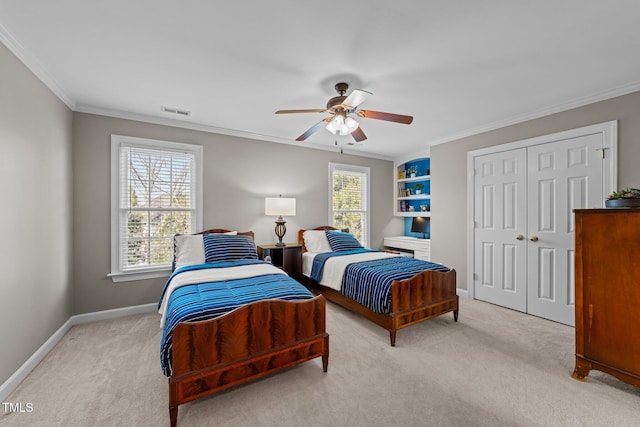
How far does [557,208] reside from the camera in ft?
10.3

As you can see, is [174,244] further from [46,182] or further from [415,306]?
[415,306]

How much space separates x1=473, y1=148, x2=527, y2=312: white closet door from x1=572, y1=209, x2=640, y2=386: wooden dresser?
1399 millimetres

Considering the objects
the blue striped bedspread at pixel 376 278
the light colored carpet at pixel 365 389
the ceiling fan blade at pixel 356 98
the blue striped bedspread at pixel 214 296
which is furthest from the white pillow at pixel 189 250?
the ceiling fan blade at pixel 356 98

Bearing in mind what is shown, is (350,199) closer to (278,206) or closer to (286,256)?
(278,206)

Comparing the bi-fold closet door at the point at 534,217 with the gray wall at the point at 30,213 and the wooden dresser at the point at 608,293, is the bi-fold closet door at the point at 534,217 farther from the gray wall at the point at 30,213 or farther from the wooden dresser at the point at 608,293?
the gray wall at the point at 30,213

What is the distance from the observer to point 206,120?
3.58m

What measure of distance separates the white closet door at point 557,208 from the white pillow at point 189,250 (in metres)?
4.08

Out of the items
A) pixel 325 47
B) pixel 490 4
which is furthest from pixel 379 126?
pixel 490 4

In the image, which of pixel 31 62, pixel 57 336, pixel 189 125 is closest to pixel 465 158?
pixel 189 125

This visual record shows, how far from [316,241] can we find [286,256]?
545 millimetres

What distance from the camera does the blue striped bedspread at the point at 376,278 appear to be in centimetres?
272

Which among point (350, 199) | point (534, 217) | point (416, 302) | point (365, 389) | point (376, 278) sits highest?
point (350, 199)

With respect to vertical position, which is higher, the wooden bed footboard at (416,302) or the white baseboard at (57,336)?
the wooden bed footboard at (416,302)

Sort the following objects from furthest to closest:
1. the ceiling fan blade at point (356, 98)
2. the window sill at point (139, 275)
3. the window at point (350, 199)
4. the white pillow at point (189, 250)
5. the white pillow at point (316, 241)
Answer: the window at point (350, 199), the white pillow at point (316, 241), the window sill at point (139, 275), the white pillow at point (189, 250), the ceiling fan blade at point (356, 98)
